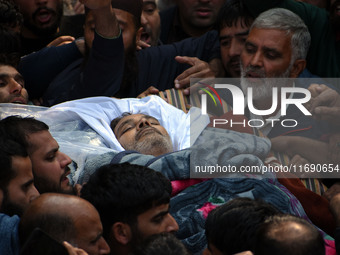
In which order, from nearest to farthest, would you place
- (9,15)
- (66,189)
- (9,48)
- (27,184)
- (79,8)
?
(27,184)
(66,189)
(9,48)
(9,15)
(79,8)

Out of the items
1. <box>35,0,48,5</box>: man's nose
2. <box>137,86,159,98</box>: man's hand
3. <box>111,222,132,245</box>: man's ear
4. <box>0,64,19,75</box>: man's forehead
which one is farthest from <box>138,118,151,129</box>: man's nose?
<box>111,222,132,245</box>: man's ear

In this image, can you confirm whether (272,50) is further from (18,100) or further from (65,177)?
(65,177)

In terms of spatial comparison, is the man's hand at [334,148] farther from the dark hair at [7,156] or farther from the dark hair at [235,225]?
the dark hair at [7,156]

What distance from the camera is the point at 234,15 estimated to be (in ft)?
19.1

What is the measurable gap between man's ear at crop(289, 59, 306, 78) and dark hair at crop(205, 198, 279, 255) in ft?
7.19

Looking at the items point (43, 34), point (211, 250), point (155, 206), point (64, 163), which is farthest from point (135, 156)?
point (43, 34)

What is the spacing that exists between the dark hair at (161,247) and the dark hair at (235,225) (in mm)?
304

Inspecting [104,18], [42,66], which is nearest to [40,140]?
[104,18]

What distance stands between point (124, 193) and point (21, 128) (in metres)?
0.78

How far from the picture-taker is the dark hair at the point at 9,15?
5461mm

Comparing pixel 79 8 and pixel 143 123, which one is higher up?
pixel 79 8

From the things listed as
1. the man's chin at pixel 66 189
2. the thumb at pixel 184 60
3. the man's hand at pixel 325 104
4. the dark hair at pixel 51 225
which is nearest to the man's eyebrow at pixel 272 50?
the man's hand at pixel 325 104

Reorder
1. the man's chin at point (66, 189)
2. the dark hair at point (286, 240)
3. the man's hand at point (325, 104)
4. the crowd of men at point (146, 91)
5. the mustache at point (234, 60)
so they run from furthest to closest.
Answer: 1. the mustache at point (234, 60)
2. the man's hand at point (325, 104)
3. the man's chin at point (66, 189)
4. the crowd of men at point (146, 91)
5. the dark hair at point (286, 240)

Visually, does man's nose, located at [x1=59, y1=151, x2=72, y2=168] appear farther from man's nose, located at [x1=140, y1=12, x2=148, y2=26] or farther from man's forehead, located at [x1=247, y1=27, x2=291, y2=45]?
man's nose, located at [x1=140, y1=12, x2=148, y2=26]
